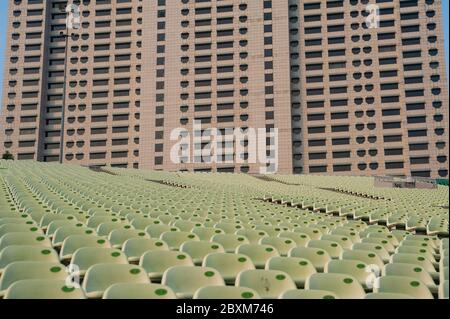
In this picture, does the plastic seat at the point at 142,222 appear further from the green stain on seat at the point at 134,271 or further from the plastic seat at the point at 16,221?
the green stain on seat at the point at 134,271

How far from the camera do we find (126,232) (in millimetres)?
6883

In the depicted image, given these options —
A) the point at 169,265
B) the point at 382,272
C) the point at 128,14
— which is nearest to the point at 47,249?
the point at 169,265

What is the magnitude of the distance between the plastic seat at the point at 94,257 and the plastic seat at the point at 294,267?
1863 millimetres

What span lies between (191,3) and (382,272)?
217 feet

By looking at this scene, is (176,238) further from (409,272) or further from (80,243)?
(409,272)

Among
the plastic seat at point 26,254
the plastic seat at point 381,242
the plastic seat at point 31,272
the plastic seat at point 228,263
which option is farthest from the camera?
the plastic seat at point 381,242

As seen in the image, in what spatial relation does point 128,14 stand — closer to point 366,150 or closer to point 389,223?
point 366,150

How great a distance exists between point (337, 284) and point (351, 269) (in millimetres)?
831

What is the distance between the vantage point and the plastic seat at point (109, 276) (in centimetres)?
462

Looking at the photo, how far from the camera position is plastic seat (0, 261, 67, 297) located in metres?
4.48

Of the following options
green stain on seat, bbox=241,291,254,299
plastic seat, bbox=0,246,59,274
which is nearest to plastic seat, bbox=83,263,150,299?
plastic seat, bbox=0,246,59,274

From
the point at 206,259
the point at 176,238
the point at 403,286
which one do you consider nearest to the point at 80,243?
the point at 176,238

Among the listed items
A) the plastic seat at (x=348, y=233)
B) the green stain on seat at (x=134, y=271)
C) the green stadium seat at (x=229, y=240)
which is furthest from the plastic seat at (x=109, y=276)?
the plastic seat at (x=348, y=233)

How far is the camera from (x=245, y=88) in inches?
2467
